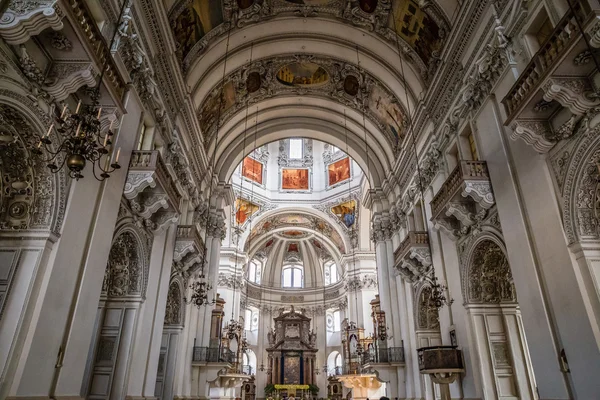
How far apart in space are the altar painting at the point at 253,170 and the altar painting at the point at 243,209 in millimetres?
1674

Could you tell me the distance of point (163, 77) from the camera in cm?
1038

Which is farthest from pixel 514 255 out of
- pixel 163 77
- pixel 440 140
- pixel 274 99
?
pixel 274 99

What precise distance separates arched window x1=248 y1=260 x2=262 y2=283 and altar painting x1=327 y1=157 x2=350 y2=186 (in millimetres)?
10029

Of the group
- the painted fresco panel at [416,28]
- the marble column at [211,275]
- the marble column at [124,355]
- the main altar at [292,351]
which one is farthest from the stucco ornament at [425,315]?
the main altar at [292,351]

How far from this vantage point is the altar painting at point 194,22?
10.9 metres

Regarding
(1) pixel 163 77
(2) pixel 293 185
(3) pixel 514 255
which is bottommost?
(3) pixel 514 255

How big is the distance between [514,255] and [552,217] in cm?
125

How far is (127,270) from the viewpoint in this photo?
9.47 metres

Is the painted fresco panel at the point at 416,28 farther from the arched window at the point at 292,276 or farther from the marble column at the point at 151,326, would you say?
the arched window at the point at 292,276

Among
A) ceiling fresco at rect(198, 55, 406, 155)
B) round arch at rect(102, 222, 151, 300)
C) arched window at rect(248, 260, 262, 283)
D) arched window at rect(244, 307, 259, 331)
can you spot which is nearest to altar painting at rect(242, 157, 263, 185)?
arched window at rect(248, 260, 262, 283)

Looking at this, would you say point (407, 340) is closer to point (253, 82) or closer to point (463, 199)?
point (463, 199)

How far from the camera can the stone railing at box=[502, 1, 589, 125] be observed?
17.3 ft

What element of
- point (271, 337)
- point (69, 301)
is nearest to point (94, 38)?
point (69, 301)

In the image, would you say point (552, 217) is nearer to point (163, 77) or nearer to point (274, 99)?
point (163, 77)
